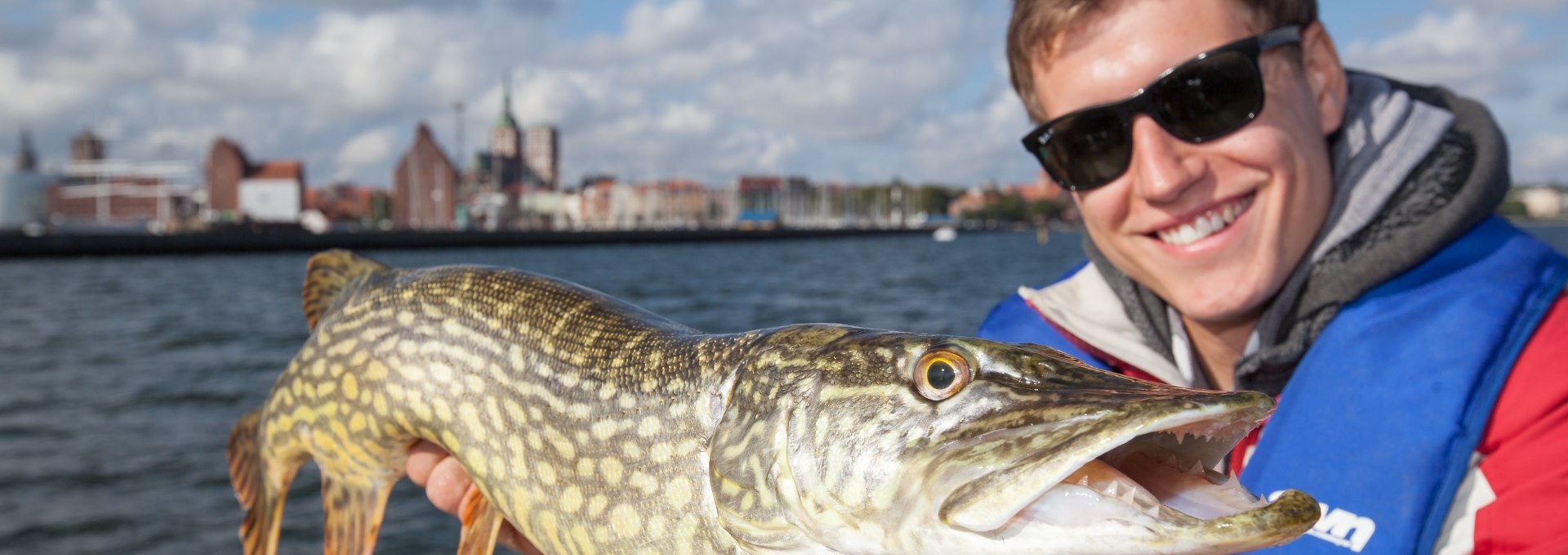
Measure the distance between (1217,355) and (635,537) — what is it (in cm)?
179

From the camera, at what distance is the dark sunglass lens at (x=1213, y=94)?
8.09ft

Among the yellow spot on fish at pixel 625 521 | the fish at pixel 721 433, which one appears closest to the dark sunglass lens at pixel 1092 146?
the fish at pixel 721 433

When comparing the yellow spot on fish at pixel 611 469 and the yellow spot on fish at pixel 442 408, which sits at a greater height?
the yellow spot on fish at pixel 442 408

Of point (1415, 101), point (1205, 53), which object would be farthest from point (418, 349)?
point (1415, 101)

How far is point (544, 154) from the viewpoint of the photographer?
15088 cm

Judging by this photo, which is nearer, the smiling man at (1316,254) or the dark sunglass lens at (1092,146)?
the smiling man at (1316,254)

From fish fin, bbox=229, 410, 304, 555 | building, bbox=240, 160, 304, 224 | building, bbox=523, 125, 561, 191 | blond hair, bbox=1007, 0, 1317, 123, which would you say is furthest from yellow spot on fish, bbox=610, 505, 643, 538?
building, bbox=523, 125, 561, 191

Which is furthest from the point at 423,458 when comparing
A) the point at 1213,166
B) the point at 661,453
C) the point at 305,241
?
the point at 305,241

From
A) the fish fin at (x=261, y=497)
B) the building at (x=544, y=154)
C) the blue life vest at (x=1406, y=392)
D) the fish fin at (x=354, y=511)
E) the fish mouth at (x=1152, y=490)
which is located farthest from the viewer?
the building at (x=544, y=154)

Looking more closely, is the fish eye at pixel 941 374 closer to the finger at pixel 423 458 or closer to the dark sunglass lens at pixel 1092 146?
the dark sunglass lens at pixel 1092 146

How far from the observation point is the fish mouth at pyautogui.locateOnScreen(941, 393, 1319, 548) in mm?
1239

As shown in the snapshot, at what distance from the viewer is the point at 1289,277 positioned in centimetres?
263

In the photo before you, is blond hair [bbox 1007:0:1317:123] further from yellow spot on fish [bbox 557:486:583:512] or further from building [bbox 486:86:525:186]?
building [bbox 486:86:525:186]

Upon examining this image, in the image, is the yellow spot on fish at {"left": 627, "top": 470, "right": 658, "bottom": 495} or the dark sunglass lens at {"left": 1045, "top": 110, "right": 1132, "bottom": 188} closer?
the yellow spot on fish at {"left": 627, "top": 470, "right": 658, "bottom": 495}
